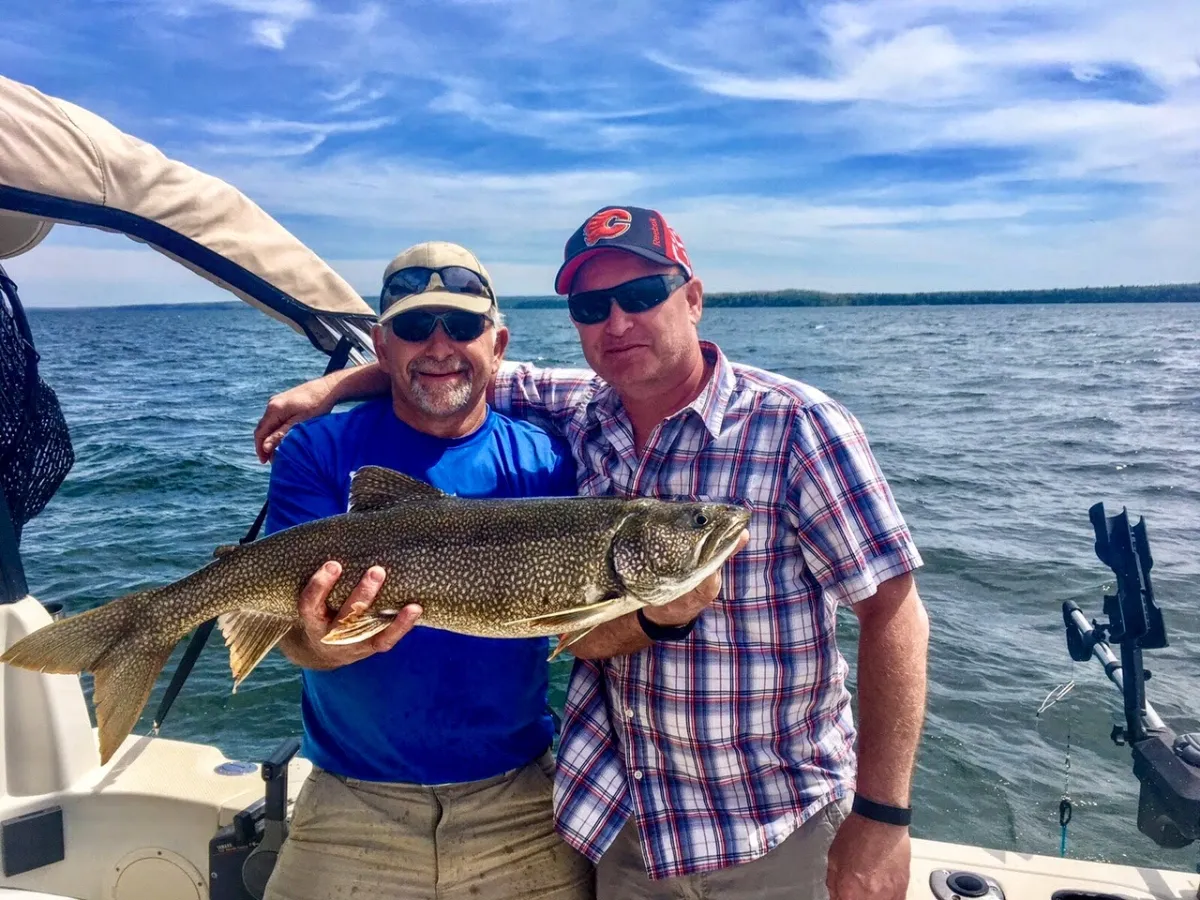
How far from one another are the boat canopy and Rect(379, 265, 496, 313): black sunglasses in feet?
3.06

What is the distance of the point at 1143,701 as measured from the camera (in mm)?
4828

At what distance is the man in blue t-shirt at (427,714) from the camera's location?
152 inches

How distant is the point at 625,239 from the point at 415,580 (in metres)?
1.80

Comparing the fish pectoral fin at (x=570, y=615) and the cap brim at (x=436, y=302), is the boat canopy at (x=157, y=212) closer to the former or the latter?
the cap brim at (x=436, y=302)

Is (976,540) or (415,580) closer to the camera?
(415,580)

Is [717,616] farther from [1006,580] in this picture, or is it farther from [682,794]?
[1006,580]

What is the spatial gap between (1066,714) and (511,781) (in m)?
8.11

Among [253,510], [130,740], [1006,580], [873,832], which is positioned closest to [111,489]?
[253,510]

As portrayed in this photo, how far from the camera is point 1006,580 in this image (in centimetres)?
1322

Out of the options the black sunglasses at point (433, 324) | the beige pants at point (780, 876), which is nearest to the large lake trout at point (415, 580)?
the black sunglasses at point (433, 324)

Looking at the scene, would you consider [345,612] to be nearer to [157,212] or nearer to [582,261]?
[582,261]

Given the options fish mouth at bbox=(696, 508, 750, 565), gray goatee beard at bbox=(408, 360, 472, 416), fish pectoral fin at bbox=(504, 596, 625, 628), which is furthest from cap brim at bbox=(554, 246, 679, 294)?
fish pectoral fin at bbox=(504, 596, 625, 628)

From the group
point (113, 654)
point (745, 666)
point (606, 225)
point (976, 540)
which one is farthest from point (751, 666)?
point (976, 540)

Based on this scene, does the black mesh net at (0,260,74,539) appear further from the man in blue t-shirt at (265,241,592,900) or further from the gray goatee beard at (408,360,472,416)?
the gray goatee beard at (408,360,472,416)
